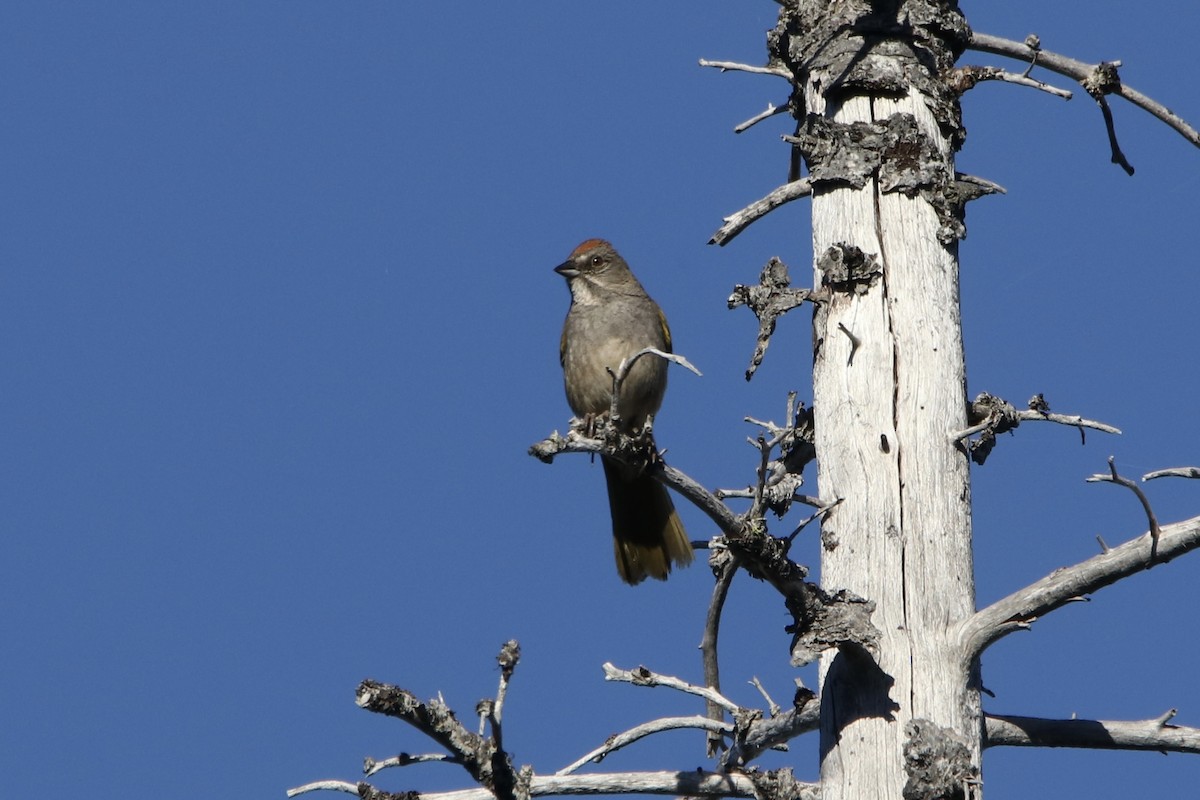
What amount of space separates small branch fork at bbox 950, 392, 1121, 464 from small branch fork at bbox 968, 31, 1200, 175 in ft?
4.67

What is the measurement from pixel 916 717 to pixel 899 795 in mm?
249

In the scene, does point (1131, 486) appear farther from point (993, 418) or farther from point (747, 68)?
point (747, 68)

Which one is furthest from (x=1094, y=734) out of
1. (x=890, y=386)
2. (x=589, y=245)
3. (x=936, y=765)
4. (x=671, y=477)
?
(x=589, y=245)

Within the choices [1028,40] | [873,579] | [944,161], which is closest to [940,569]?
[873,579]

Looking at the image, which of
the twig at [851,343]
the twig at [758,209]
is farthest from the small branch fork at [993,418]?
the twig at [758,209]

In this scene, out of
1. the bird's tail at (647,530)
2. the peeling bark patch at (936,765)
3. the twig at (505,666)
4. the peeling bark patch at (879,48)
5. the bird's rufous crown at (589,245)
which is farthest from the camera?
the bird's rufous crown at (589,245)

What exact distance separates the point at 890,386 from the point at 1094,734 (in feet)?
4.38

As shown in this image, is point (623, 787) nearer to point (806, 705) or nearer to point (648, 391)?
point (806, 705)

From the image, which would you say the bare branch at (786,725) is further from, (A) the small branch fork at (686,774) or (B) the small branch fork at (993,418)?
(B) the small branch fork at (993,418)

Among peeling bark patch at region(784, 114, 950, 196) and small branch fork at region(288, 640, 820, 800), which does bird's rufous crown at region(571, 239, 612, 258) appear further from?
small branch fork at region(288, 640, 820, 800)

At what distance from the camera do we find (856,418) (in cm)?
524

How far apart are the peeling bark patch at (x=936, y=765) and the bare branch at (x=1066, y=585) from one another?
28 cm

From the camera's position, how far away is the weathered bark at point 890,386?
478 centimetres

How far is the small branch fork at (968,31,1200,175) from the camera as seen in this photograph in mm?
5855
